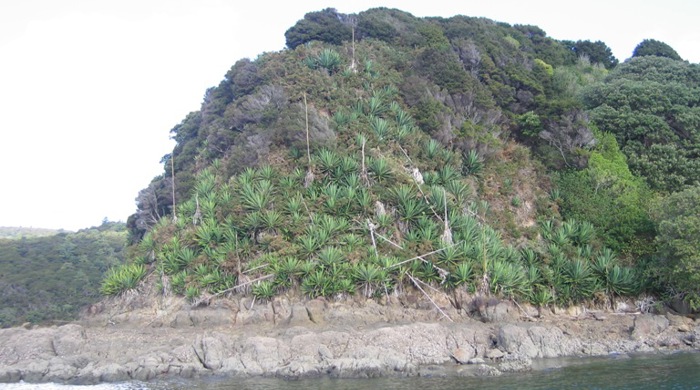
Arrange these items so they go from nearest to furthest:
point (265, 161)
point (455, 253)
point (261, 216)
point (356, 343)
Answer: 1. point (356, 343)
2. point (455, 253)
3. point (261, 216)
4. point (265, 161)

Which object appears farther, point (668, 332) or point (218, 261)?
point (218, 261)

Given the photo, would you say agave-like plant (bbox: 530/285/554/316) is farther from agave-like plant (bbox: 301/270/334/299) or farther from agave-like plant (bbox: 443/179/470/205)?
agave-like plant (bbox: 301/270/334/299)

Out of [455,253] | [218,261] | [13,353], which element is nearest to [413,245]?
[455,253]

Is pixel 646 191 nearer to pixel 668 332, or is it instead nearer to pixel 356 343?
pixel 668 332

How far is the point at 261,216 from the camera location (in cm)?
3005

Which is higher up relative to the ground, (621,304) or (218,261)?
(218,261)

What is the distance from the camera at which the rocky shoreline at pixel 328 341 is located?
2291cm

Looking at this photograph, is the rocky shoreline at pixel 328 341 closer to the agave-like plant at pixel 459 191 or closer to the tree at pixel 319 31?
the agave-like plant at pixel 459 191

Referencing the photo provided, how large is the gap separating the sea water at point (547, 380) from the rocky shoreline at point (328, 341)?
31.4 inches

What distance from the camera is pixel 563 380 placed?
64.1 ft

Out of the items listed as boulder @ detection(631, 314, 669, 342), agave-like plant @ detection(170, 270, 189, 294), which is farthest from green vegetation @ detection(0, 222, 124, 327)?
boulder @ detection(631, 314, 669, 342)

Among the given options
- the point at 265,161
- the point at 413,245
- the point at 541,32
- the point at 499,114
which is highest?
the point at 541,32

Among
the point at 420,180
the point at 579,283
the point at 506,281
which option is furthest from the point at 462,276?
the point at 420,180

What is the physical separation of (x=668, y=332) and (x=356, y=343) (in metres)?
11.9
